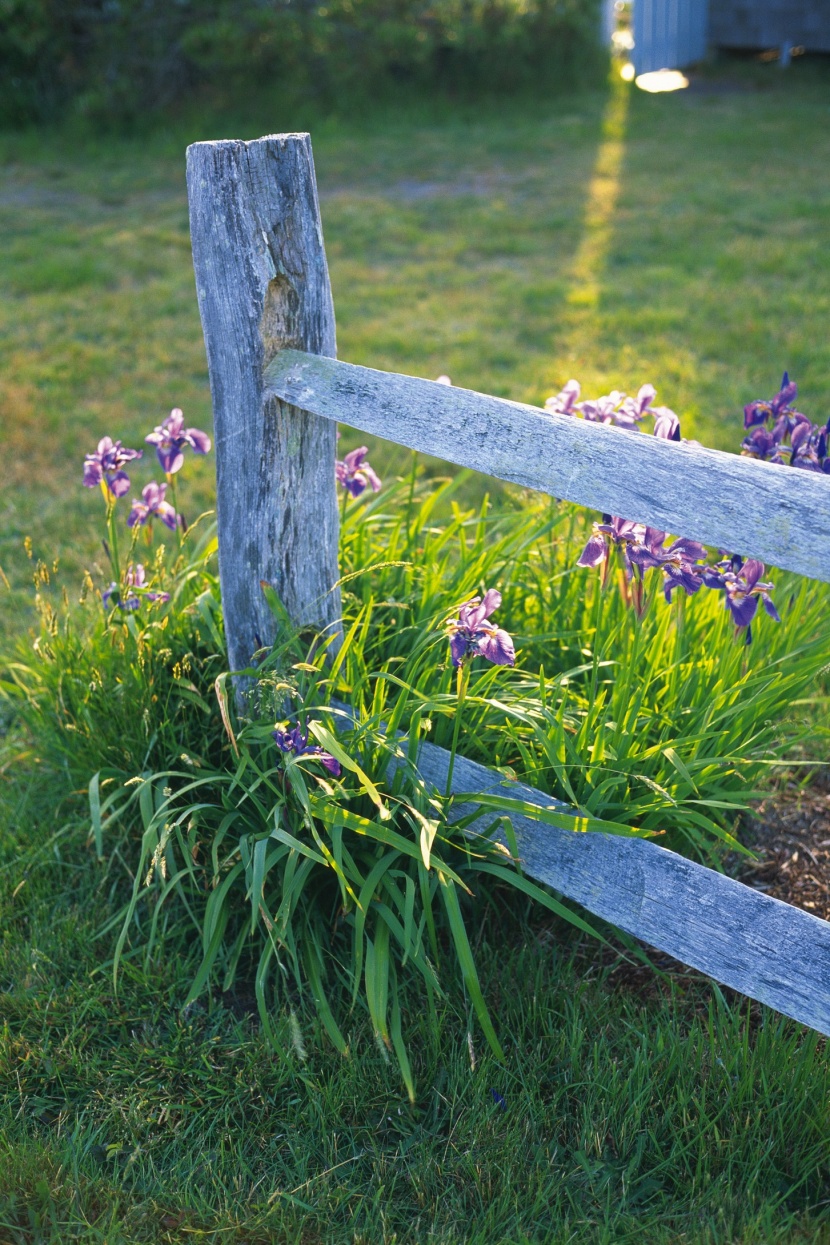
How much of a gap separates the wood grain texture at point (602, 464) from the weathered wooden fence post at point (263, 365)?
137mm

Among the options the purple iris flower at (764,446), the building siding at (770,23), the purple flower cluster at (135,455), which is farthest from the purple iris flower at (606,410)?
the building siding at (770,23)

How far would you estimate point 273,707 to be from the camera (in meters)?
2.07

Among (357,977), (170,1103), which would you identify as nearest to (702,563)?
(357,977)

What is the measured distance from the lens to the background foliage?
8703 millimetres

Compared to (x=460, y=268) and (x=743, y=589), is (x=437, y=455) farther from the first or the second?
(x=460, y=268)

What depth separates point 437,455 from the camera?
1937mm

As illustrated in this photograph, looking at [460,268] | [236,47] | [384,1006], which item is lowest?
[384,1006]

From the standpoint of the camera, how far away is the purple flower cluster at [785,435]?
7.79 feet

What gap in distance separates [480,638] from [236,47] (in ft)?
27.7

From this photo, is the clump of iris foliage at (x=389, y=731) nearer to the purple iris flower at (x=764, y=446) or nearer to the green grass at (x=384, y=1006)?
the green grass at (x=384, y=1006)

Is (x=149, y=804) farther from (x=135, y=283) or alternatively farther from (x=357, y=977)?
(x=135, y=283)

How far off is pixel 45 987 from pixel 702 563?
1643mm

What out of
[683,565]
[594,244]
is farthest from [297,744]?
[594,244]

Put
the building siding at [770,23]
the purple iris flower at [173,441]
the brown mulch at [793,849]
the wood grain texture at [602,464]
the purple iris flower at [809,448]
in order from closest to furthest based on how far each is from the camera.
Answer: the wood grain texture at [602,464]
the purple iris flower at [809,448]
the brown mulch at [793,849]
the purple iris flower at [173,441]
the building siding at [770,23]
